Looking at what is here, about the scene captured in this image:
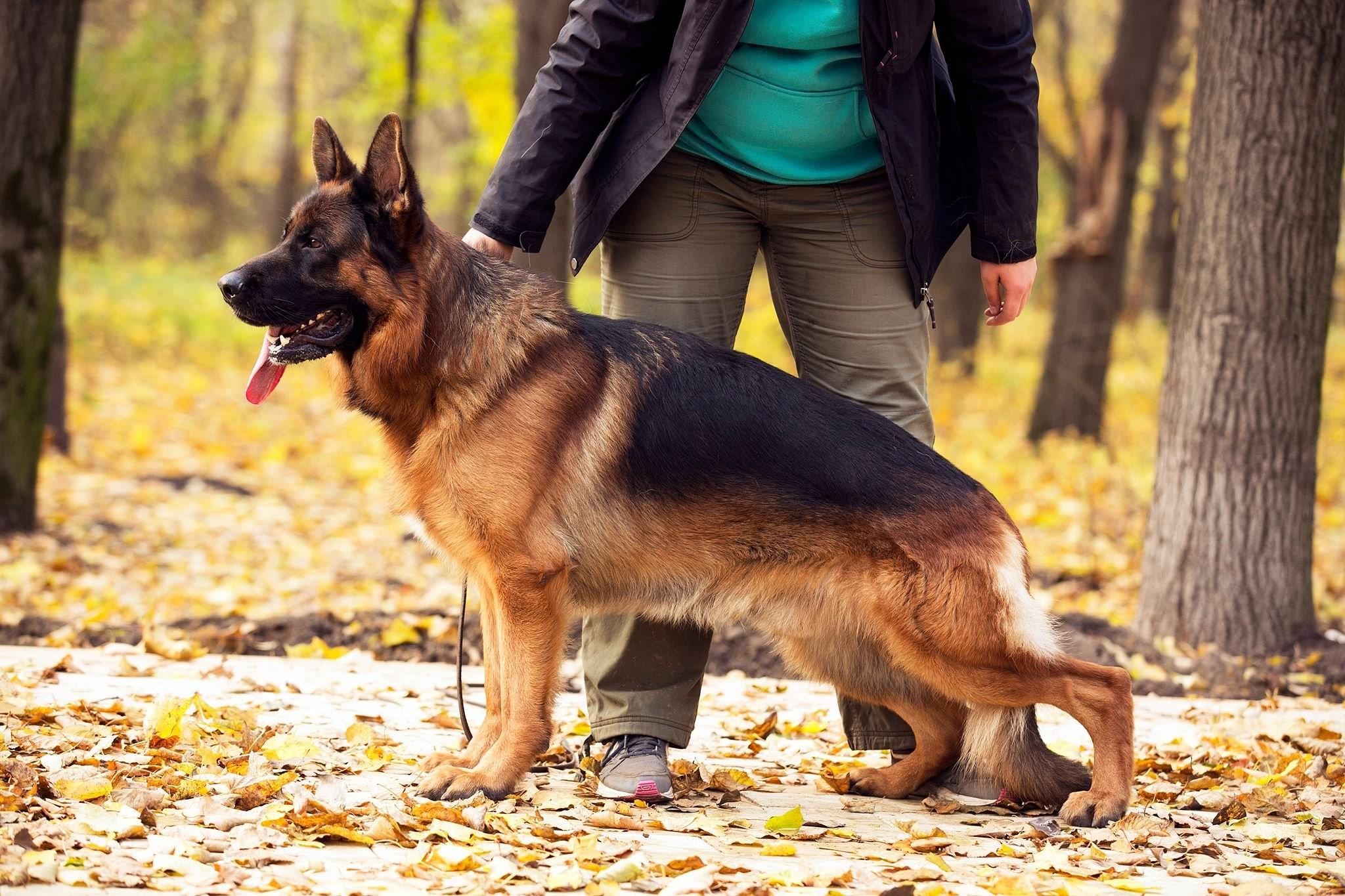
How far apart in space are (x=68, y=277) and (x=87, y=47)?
447 centimetres

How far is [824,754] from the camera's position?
431 cm

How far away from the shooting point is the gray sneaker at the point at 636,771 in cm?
356

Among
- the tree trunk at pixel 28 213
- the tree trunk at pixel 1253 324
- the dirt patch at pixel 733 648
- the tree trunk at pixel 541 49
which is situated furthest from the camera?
the tree trunk at pixel 541 49

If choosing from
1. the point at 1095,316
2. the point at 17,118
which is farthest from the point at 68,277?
the point at 1095,316

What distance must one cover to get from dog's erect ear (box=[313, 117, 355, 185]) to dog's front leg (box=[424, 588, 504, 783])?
1269mm

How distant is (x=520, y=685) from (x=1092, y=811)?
1650 millimetres

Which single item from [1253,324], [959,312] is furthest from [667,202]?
[959,312]

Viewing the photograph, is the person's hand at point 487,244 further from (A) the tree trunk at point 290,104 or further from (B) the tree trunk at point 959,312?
(A) the tree trunk at point 290,104

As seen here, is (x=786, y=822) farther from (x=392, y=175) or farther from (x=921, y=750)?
(x=392, y=175)

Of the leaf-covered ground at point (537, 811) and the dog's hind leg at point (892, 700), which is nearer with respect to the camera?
the leaf-covered ground at point (537, 811)

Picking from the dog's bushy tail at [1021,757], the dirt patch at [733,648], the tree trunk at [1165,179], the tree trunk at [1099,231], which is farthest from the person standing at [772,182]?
the tree trunk at [1165,179]

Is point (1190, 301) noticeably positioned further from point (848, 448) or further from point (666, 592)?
point (666, 592)

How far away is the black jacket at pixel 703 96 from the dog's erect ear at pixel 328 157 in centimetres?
43

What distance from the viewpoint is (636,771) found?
3.62 meters
